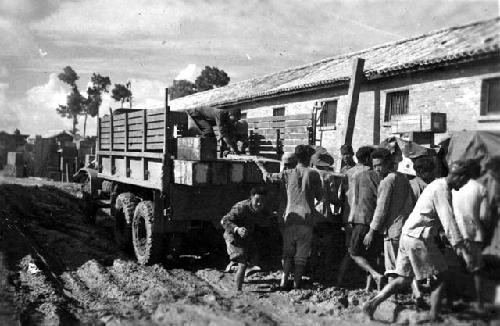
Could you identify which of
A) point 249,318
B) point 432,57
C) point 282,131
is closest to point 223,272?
point 249,318

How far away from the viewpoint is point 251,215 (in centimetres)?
590

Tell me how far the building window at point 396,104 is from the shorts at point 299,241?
24.8 feet

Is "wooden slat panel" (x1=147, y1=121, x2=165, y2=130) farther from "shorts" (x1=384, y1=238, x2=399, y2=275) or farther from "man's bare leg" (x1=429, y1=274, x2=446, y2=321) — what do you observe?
"man's bare leg" (x1=429, y1=274, x2=446, y2=321)

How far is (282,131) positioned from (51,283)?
5.16 meters

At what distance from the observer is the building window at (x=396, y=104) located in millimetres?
12125

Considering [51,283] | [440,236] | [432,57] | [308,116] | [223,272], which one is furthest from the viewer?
[432,57]

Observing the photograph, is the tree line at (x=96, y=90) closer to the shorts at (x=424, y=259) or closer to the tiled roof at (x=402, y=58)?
the tiled roof at (x=402, y=58)

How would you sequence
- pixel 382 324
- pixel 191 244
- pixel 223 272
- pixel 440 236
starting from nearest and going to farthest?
1. pixel 382 324
2. pixel 440 236
3. pixel 223 272
4. pixel 191 244

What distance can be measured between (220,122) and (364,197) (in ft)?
10.7

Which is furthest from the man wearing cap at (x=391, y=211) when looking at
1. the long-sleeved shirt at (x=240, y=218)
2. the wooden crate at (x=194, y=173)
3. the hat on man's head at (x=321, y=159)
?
the wooden crate at (x=194, y=173)

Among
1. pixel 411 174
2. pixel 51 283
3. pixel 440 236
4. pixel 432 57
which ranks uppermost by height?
pixel 432 57

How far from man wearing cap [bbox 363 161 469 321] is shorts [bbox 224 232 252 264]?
66.7 inches

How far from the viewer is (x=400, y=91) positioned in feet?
39.9

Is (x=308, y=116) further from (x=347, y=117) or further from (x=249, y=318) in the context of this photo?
(x=249, y=318)
